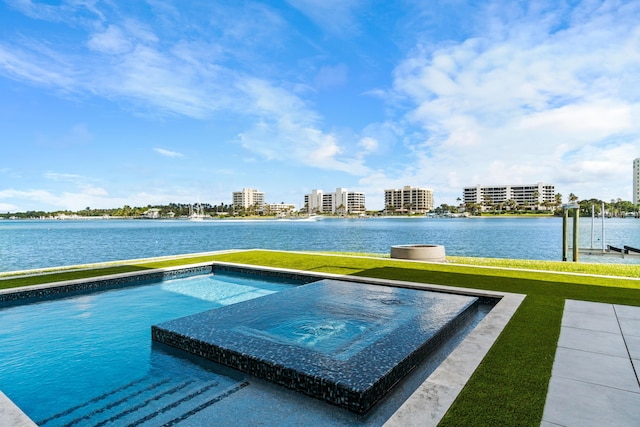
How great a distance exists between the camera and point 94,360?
5477mm

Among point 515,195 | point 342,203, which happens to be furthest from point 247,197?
point 515,195

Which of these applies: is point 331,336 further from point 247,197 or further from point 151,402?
point 247,197

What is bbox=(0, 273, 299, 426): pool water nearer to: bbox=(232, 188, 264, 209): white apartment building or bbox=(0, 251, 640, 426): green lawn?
bbox=(0, 251, 640, 426): green lawn

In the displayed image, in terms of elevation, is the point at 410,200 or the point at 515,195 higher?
the point at 515,195

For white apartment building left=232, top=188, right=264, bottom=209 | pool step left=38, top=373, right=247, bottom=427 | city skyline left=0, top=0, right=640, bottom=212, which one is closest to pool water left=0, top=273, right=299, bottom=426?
pool step left=38, top=373, right=247, bottom=427

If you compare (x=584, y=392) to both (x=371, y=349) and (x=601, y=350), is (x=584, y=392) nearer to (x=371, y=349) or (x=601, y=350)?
(x=601, y=350)

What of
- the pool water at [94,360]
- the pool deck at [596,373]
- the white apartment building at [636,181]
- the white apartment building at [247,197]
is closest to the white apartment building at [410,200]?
the white apartment building at [247,197]

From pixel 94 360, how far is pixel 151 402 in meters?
2.16

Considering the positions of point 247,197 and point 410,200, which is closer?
point 410,200

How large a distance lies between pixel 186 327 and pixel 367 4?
16497 mm

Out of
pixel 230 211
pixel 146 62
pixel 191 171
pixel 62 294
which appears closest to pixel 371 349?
pixel 62 294

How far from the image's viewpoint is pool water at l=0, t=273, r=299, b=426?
4.25 meters

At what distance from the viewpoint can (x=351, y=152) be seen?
4775 cm

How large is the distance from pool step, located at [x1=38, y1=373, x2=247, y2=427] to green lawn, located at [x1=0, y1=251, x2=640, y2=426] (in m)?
2.87
